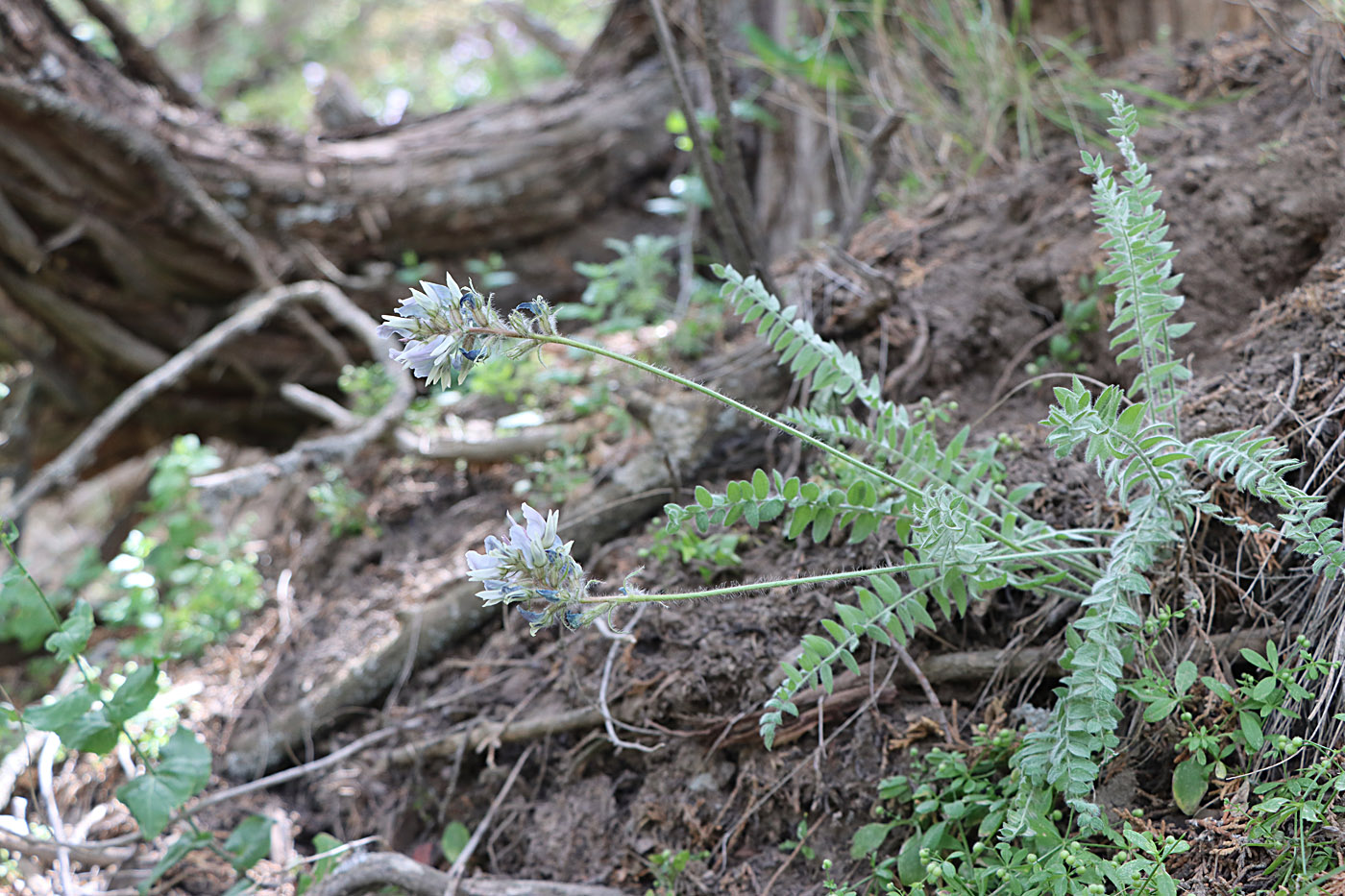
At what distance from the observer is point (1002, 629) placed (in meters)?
1.82

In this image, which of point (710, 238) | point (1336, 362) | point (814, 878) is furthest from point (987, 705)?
point (710, 238)

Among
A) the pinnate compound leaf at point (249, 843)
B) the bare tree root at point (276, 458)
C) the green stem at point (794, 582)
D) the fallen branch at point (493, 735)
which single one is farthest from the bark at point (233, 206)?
the green stem at point (794, 582)

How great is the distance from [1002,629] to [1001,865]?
53 centimetres

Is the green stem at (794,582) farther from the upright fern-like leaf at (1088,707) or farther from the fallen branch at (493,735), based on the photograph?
the fallen branch at (493,735)

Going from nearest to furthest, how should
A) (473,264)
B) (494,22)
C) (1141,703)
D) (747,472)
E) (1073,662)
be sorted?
(1073,662) < (1141,703) < (747,472) < (473,264) < (494,22)

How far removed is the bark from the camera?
3.43 metres

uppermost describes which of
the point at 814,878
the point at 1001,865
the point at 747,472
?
the point at 747,472

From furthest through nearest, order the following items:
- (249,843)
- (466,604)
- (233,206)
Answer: (233,206) < (466,604) < (249,843)

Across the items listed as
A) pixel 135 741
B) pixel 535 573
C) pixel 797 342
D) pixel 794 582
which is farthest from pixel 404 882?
pixel 797 342

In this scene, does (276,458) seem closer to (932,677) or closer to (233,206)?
(233,206)

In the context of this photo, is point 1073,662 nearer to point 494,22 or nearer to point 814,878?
point 814,878

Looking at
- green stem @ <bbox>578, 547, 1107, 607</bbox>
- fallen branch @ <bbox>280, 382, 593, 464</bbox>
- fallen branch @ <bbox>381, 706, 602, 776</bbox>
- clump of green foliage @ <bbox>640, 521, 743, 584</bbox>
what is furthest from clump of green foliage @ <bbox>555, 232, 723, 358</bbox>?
green stem @ <bbox>578, 547, 1107, 607</bbox>

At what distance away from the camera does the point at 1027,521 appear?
1.61 m

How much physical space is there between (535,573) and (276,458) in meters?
2.25
